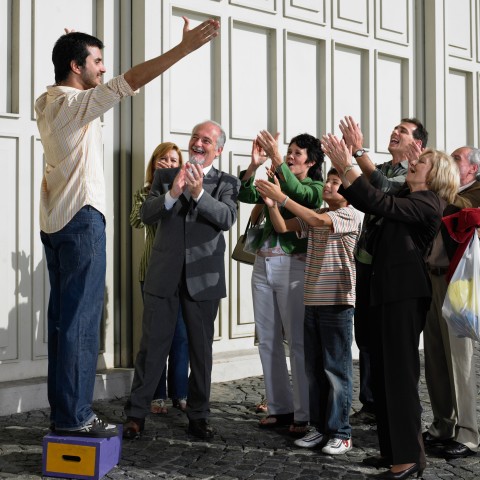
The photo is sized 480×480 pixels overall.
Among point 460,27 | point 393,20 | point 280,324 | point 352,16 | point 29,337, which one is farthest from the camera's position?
point 460,27

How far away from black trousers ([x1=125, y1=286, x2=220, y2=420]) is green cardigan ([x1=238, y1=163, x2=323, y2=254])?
61 cm

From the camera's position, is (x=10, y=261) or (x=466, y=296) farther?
(x=10, y=261)

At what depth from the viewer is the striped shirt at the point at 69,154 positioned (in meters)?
4.21

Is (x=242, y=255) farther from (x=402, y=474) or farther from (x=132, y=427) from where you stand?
(x=402, y=474)

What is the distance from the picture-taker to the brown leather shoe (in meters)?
5.00

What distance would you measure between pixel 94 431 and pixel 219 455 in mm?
787

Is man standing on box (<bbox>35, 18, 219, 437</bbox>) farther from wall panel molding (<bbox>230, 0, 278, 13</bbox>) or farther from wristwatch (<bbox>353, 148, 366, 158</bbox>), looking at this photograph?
wall panel molding (<bbox>230, 0, 278, 13</bbox>)

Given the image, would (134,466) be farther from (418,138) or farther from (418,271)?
(418,138)

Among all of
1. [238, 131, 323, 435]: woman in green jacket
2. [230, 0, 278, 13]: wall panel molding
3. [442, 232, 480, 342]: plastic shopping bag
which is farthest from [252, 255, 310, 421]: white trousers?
[230, 0, 278, 13]: wall panel molding

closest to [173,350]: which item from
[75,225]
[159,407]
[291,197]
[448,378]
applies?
[159,407]

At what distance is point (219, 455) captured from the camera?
4.72 meters

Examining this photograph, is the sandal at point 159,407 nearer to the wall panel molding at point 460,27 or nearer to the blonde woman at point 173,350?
the blonde woman at point 173,350

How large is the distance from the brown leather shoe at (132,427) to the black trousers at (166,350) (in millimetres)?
37

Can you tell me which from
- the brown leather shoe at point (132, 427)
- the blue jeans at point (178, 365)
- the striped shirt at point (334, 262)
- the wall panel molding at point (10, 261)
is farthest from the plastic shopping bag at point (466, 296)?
the wall panel molding at point (10, 261)
